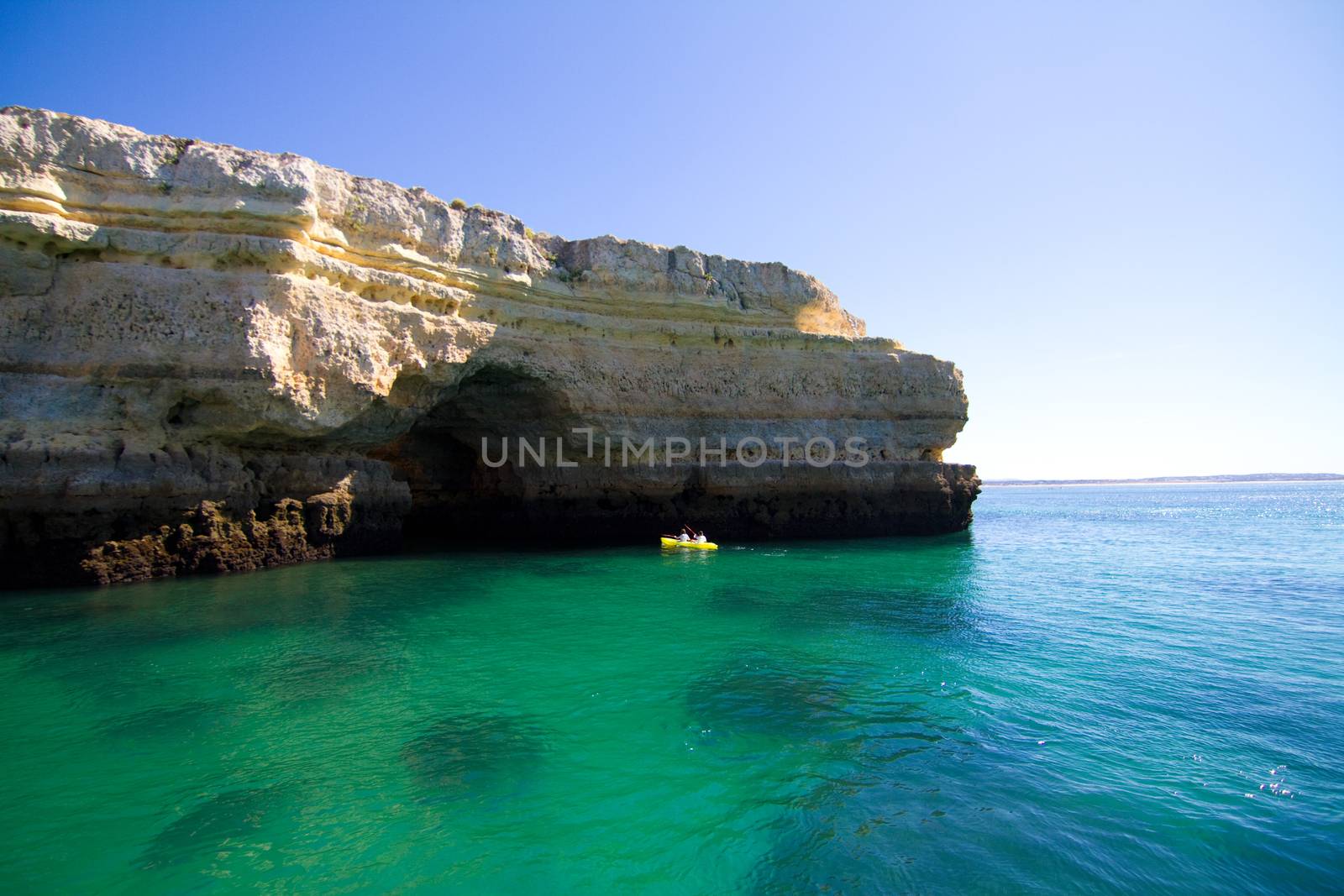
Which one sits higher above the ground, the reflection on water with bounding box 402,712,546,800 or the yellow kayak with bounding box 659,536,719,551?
the yellow kayak with bounding box 659,536,719,551

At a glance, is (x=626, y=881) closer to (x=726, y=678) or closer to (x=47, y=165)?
(x=726, y=678)

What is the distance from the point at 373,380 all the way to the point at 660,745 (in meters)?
11.3

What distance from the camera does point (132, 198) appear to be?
12.7 m

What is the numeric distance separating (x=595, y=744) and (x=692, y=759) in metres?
0.85

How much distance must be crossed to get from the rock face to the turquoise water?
265cm

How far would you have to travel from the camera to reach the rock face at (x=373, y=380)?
1192cm

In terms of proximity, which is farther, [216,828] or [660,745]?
[660,745]

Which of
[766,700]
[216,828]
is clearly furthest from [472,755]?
[766,700]

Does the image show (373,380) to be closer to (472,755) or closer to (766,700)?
(472,755)

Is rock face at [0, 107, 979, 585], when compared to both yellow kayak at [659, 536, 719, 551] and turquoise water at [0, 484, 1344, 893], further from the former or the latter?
turquoise water at [0, 484, 1344, 893]

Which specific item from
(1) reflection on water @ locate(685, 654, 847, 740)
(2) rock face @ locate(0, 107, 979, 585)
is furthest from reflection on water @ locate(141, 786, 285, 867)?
(2) rock face @ locate(0, 107, 979, 585)

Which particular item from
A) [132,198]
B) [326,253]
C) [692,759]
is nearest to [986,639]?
[692,759]

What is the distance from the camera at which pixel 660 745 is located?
5.74 meters

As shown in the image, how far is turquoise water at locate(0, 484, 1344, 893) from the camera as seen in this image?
165 inches
